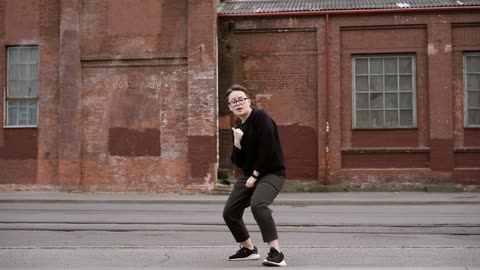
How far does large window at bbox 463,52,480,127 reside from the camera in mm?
19094

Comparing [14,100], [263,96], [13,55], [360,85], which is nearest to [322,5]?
[360,85]

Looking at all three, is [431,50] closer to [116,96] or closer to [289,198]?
[289,198]

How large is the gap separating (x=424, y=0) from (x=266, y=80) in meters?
5.58

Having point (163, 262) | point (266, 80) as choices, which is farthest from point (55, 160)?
point (163, 262)

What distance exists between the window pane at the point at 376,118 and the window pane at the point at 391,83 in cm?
78

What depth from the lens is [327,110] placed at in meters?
19.0

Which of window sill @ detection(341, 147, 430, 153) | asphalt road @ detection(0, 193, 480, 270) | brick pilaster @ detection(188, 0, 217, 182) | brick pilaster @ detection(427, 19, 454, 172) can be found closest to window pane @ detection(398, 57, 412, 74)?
brick pilaster @ detection(427, 19, 454, 172)

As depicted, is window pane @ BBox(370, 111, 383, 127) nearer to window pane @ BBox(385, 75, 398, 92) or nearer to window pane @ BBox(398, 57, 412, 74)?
window pane @ BBox(385, 75, 398, 92)

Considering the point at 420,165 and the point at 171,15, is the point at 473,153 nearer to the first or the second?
the point at 420,165

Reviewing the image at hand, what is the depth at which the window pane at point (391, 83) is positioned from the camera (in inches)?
758

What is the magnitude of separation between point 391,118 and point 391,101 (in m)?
0.53

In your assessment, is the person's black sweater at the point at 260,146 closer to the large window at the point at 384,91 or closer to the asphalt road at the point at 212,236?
the asphalt road at the point at 212,236

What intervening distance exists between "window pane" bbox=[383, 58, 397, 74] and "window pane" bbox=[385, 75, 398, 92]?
0.15 metres

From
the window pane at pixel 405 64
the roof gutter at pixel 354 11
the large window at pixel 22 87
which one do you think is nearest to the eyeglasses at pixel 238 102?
the roof gutter at pixel 354 11
